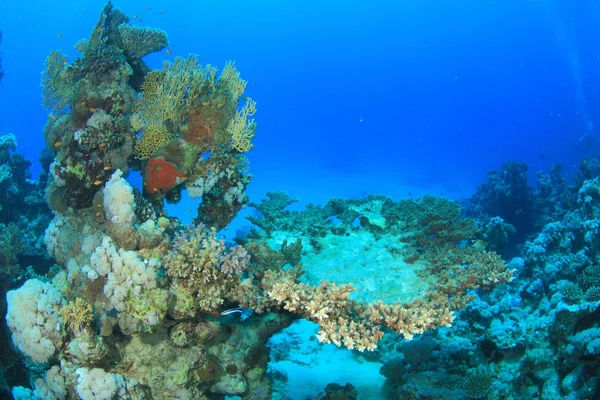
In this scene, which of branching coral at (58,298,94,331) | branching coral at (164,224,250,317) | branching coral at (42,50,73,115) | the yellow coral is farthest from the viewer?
branching coral at (42,50,73,115)

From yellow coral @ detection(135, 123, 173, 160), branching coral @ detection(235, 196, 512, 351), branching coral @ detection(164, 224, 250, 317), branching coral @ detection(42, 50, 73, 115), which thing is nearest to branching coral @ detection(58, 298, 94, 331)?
branching coral @ detection(164, 224, 250, 317)

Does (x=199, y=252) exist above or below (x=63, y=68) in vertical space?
below

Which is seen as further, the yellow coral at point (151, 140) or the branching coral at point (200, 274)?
the yellow coral at point (151, 140)

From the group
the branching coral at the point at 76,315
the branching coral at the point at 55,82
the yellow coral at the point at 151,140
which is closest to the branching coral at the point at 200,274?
the branching coral at the point at 76,315

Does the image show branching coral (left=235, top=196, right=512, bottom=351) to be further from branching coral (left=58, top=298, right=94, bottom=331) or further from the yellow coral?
the yellow coral

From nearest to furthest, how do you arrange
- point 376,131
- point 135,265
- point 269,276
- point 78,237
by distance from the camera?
point 135,265 → point 269,276 → point 78,237 → point 376,131

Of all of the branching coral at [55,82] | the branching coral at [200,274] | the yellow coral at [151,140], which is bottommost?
the branching coral at [200,274]

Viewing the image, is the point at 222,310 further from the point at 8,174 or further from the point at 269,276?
the point at 8,174

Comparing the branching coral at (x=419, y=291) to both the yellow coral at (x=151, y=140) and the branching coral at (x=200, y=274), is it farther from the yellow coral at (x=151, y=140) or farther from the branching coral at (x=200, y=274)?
the yellow coral at (x=151, y=140)

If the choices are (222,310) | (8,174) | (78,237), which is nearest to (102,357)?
(222,310)

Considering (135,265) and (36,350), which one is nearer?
(36,350)

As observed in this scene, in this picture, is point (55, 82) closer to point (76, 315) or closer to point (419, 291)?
point (76, 315)

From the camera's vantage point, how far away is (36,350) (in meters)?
5.43

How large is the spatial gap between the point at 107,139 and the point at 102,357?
4266 mm
